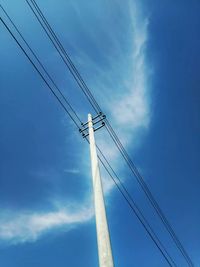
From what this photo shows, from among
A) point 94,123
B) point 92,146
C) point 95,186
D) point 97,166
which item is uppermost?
point 94,123

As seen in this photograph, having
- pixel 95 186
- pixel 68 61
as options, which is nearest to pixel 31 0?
pixel 68 61

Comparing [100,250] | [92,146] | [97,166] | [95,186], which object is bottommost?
[100,250]

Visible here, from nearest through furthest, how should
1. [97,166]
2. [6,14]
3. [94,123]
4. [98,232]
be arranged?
[98,232] → [97,166] → [6,14] → [94,123]

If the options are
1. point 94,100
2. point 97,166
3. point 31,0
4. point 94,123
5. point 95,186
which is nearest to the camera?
point 95,186

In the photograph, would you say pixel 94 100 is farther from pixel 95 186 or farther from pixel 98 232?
pixel 98 232

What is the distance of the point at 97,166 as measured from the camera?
9195 mm

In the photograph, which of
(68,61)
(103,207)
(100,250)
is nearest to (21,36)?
(68,61)

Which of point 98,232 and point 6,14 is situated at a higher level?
point 6,14

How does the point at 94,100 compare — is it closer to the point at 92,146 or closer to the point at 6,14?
the point at 92,146

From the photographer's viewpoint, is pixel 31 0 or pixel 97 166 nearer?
pixel 97 166

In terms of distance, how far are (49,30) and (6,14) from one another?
2.36 meters

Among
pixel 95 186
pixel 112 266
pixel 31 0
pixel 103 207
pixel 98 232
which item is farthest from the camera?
pixel 31 0

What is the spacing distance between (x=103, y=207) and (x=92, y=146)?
306cm

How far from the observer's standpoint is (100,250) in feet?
22.1
